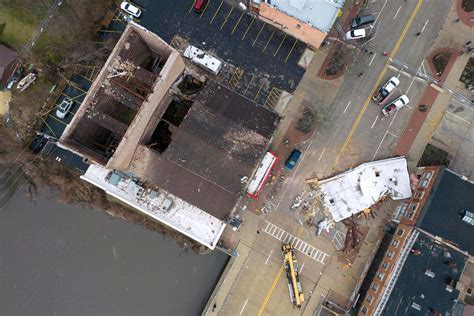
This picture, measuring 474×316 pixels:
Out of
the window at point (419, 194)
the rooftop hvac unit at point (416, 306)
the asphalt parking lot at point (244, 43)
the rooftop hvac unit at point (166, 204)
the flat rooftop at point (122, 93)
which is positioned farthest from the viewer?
the asphalt parking lot at point (244, 43)

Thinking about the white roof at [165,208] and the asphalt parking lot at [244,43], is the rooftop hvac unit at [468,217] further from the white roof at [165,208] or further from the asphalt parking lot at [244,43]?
the white roof at [165,208]

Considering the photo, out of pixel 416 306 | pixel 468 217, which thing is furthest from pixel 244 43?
pixel 416 306

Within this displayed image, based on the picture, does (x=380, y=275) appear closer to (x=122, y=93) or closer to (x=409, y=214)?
(x=409, y=214)

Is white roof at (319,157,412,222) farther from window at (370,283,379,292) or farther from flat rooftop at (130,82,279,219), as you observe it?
flat rooftop at (130,82,279,219)

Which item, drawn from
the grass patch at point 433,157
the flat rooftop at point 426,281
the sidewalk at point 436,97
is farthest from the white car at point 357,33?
the flat rooftop at point 426,281

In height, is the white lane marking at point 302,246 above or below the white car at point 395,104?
below

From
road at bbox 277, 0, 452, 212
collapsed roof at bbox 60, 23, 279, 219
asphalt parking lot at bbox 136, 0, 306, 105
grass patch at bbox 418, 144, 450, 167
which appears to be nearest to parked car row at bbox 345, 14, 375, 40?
road at bbox 277, 0, 452, 212
